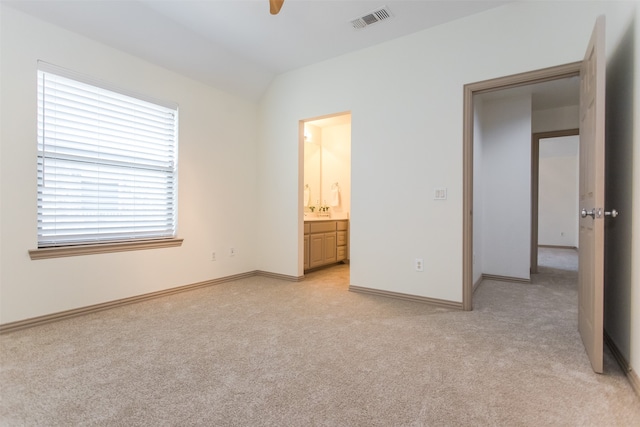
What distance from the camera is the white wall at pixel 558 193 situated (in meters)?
7.94

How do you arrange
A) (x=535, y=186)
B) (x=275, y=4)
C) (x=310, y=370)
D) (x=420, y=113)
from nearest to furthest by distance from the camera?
(x=310, y=370)
(x=275, y=4)
(x=420, y=113)
(x=535, y=186)

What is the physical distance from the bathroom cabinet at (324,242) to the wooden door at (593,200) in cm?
309

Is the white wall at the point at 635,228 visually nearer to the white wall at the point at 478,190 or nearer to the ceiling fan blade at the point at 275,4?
the ceiling fan blade at the point at 275,4

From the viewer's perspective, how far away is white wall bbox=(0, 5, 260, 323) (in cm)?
245

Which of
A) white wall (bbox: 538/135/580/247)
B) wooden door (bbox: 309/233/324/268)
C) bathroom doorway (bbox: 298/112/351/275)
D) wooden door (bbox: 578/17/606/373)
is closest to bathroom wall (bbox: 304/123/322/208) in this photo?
bathroom doorway (bbox: 298/112/351/275)

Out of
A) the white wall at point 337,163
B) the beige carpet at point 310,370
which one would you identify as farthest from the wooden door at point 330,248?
the beige carpet at point 310,370

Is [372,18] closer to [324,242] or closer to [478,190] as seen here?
[478,190]

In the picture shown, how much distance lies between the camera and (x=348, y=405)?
152 centimetres

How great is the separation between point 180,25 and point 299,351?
10.6 ft

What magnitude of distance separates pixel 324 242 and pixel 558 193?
7153 millimetres

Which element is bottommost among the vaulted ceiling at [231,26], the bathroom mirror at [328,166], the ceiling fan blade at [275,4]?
the bathroom mirror at [328,166]

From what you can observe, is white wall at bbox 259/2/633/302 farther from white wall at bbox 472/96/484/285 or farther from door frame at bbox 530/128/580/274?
door frame at bbox 530/128/580/274

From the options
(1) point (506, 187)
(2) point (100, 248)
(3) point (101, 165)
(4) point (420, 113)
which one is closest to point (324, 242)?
(4) point (420, 113)

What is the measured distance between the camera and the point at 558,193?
8.29 metres
